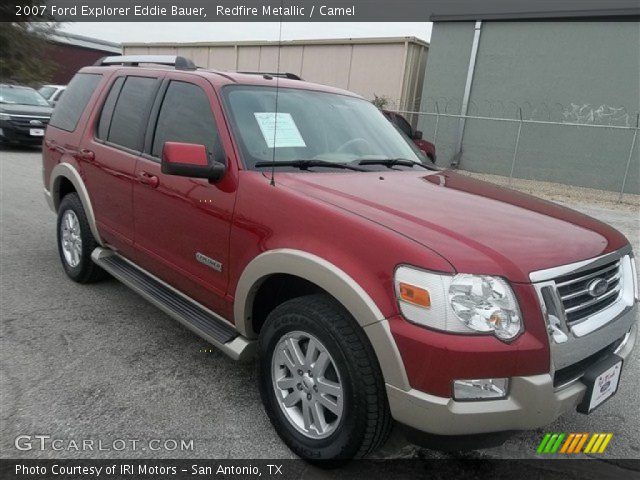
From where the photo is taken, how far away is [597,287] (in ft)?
7.63

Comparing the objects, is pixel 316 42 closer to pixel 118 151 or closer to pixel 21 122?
pixel 21 122

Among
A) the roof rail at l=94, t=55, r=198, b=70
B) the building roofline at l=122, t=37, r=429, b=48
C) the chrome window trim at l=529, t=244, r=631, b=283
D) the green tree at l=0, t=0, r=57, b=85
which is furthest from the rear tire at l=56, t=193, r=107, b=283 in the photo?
the building roofline at l=122, t=37, r=429, b=48

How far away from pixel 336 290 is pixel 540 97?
1407 cm

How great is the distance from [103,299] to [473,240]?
3.25 m

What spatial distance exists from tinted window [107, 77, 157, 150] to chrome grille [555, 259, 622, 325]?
A: 2870 mm

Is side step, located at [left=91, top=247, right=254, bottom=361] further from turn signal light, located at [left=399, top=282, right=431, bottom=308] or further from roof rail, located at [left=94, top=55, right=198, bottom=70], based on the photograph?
roof rail, located at [left=94, top=55, right=198, bottom=70]

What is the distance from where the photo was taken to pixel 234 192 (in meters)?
2.79

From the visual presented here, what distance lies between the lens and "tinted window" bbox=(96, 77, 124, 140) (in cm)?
407

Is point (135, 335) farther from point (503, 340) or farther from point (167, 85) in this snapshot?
point (503, 340)

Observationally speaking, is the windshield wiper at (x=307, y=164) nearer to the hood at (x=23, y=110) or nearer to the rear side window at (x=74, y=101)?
the rear side window at (x=74, y=101)

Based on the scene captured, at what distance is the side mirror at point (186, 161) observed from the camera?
2.65 meters

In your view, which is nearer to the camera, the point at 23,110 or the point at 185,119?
the point at 185,119

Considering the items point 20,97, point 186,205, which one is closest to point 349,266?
point 186,205

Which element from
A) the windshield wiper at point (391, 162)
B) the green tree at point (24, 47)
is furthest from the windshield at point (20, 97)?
the windshield wiper at point (391, 162)
